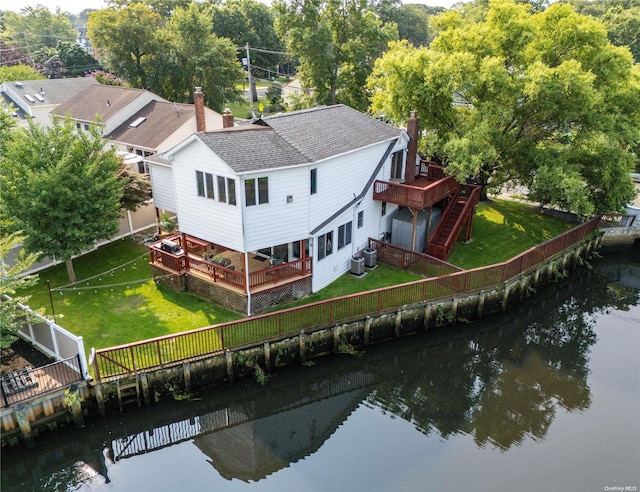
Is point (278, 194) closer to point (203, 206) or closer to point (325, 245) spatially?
point (203, 206)

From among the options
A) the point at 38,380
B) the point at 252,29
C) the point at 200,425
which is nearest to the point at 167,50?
the point at 252,29

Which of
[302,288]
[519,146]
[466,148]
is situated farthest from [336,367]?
[519,146]

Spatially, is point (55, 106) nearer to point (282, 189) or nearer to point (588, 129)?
point (282, 189)

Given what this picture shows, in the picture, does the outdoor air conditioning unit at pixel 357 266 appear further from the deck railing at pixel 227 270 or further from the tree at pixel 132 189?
the tree at pixel 132 189

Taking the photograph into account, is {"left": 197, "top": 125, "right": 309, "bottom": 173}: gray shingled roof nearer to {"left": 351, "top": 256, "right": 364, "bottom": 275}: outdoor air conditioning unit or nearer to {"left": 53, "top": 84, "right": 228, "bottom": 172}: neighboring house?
{"left": 351, "top": 256, "right": 364, "bottom": 275}: outdoor air conditioning unit

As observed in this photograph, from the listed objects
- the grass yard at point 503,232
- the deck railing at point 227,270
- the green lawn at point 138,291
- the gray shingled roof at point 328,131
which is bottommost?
the grass yard at point 503,232

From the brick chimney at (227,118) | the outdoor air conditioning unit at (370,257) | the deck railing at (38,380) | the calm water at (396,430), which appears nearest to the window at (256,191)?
the brick chimney at (227,118)
